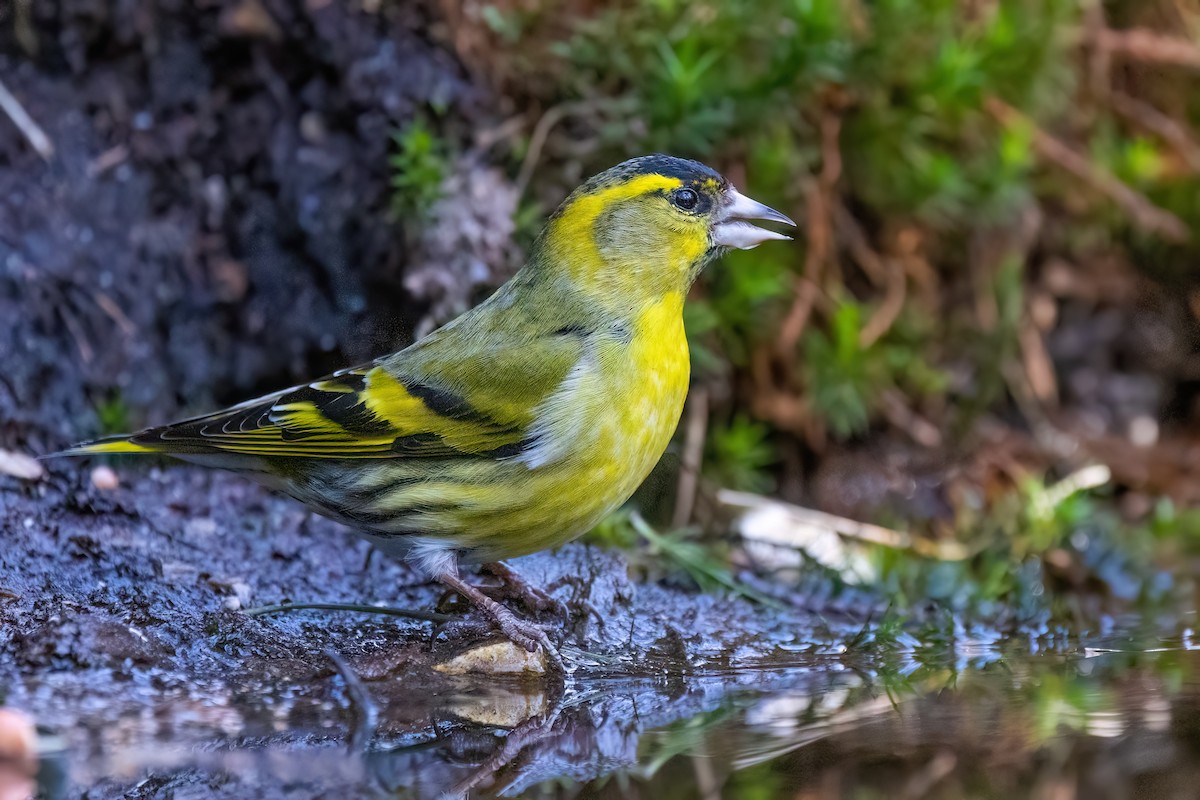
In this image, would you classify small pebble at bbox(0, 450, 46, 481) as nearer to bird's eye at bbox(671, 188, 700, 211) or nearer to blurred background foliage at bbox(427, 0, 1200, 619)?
blurred background foliage at bbox(427, 0, 1200, 619)

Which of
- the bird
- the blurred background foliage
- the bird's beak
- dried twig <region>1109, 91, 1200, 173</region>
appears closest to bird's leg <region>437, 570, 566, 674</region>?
the bird

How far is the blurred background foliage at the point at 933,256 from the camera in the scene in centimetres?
485

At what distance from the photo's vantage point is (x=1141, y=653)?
349cm

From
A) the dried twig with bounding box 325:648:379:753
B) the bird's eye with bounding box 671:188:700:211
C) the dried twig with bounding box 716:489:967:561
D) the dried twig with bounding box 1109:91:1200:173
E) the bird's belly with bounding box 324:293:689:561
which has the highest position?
the bird's eye with bounding box 671:188:700:211

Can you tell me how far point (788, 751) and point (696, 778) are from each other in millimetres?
262

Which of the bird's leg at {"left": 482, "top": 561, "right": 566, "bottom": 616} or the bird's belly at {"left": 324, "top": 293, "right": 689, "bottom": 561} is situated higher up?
the bird's belly at {"left": 324, "top": 293, "right": 689, "bottom": 561}

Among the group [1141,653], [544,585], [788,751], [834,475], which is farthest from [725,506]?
[788,751]

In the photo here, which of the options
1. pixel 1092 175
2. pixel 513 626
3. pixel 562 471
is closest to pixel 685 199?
pixel 562 471

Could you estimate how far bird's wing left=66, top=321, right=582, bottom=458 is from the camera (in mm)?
3527

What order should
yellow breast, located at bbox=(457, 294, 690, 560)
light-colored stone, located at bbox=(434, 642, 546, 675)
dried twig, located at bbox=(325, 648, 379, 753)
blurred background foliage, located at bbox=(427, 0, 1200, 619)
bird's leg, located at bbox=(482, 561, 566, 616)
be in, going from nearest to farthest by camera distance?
dried twig, located at bbox=(325, 648, 379, 753), light-colored stone, located at bbox=(434, 642, 546, 675), yellow breast, located at bbox=(457, 294, 690, 560), bird's leg, located at bbox=(482, 561, 566, 616), blurred background foliage, located at bbox=(427, 0, 1200, 619)

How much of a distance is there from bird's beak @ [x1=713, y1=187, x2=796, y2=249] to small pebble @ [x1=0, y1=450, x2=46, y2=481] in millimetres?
2123

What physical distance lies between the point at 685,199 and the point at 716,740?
1701 millimetres

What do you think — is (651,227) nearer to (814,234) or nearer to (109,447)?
(109,447)

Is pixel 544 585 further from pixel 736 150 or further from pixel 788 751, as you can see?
pixel 736 150
